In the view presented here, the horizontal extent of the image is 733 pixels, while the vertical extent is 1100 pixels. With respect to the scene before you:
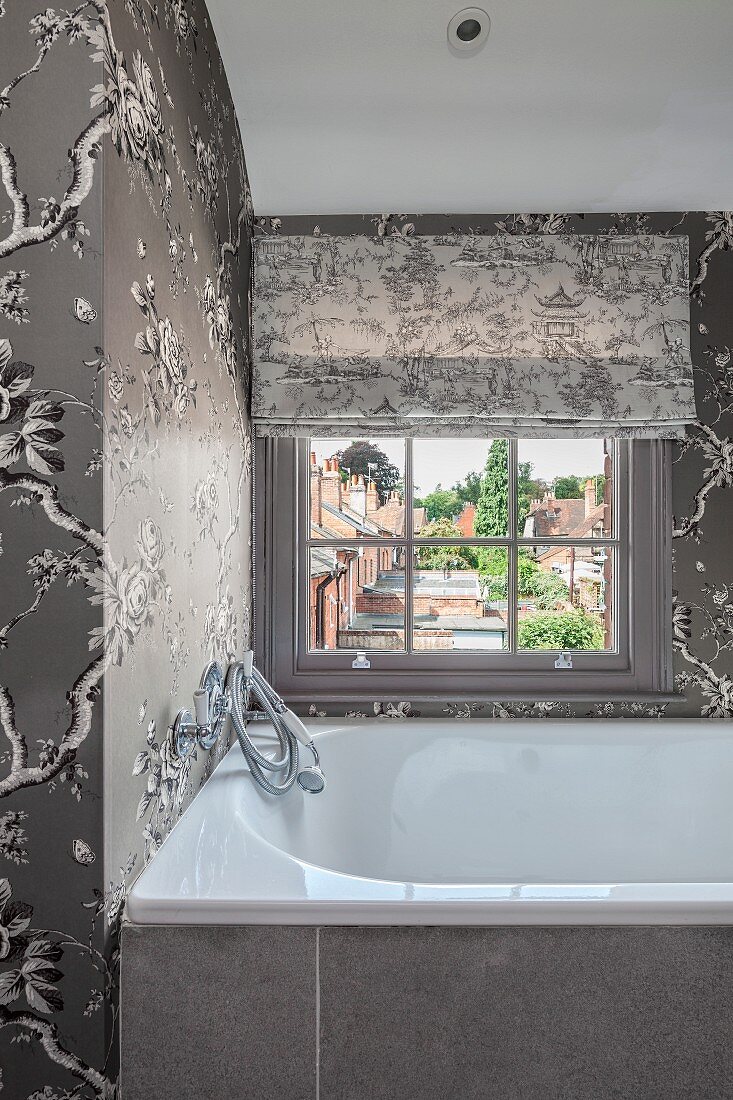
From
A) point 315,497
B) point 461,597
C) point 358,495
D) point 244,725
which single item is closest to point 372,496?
point 358,495

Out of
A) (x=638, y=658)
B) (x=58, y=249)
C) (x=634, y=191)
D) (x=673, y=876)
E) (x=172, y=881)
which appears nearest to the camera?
(x=58, y=249)

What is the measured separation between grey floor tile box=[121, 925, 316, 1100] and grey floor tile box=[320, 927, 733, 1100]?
0.04m

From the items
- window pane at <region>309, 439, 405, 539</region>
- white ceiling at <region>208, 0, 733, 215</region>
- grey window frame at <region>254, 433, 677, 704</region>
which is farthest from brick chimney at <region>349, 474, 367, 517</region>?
white ceiling at <region>208, 0, 733, 215</region>

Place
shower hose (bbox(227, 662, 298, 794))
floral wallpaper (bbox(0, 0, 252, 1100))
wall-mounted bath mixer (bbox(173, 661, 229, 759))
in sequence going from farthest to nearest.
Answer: shower hose (bbox(227, 662, 298, 794)) < wall-mounted bath mixer (bbox(173, 661, 229, 759)) < floral wallpaper (bbox(0, 0, 252, 1100))

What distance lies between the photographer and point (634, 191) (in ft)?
6.38

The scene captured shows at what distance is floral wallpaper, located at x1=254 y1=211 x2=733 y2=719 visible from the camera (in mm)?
2027

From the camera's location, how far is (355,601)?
2.14m

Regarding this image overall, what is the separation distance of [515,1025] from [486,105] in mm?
1938

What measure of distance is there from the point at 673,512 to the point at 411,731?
1.05 metres

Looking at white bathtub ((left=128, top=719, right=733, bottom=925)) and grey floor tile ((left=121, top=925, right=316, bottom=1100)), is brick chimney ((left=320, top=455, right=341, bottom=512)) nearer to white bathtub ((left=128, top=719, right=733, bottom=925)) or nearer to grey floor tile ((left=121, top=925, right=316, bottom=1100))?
white bathtub ((left=128, top=719, right=733, bottom=925))

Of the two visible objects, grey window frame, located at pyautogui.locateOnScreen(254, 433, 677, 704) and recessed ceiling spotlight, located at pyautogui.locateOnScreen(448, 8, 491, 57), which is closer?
recessed ceiling spotlight, located at pyautogui.locateOnScreen(448, 8, 491, 57)

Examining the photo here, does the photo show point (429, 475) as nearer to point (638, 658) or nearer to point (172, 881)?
point (638, 658)

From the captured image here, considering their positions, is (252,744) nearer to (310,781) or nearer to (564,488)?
(310,781)

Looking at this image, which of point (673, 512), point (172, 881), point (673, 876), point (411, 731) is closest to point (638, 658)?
point (673, 512)
